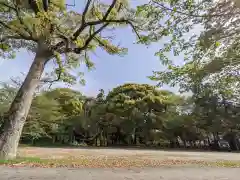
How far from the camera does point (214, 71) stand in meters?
4.16

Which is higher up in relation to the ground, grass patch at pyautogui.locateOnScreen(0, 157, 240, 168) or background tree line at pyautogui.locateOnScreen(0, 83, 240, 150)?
background tree line at pyautogui.locateOnScreen(0, 83, 240, 150)

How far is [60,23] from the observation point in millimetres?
7688

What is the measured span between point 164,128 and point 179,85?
1966cm

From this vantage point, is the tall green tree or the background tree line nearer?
the tall green tree

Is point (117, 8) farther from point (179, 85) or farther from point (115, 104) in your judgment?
point (115, 104)

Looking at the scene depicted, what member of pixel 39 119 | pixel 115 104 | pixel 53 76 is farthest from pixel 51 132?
pixel 53 76

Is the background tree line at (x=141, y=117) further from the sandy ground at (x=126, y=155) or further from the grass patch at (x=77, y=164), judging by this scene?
the grass patch at (x=77, y=164)

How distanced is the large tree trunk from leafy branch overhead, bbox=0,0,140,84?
0.67 metres

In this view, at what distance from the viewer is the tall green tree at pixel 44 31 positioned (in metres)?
6.84

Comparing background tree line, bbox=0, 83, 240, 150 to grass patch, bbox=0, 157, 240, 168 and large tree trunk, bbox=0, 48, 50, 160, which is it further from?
grass patch, bbox=0, 157, 240, 168

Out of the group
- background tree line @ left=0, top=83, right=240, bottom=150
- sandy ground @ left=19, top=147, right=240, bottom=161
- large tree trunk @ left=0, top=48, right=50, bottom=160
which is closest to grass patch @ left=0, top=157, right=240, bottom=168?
large tree trunk @ left=0, top=48, right=50, bottom=160

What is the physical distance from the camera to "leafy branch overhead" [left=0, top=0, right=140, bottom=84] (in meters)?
7.27

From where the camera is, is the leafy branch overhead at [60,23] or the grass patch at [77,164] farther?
the leafy branch overhead at [60,23]

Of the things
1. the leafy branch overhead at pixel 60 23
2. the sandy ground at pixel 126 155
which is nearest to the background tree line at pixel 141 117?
the sandy ground at pixel 126 155
